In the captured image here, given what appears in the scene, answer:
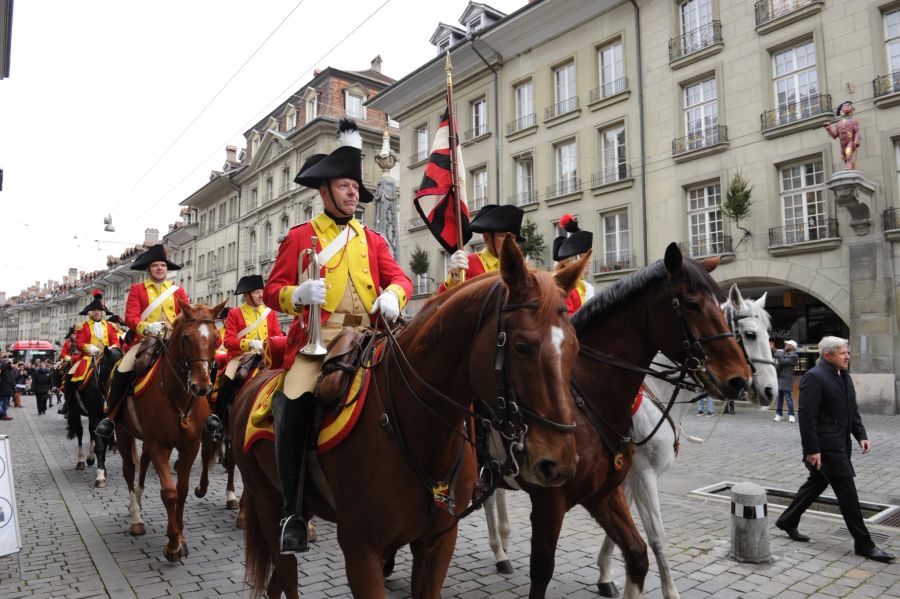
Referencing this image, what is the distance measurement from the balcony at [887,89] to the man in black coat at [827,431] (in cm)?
1439

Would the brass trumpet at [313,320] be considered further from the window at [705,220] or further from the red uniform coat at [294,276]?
the window at [705,220]

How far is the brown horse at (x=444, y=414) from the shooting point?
215 cm

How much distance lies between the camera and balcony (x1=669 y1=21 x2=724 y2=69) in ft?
66.1

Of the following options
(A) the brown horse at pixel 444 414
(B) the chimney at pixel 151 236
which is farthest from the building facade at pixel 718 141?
(B) the chimney at pixel 151 236

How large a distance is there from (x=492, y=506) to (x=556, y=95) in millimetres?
23095

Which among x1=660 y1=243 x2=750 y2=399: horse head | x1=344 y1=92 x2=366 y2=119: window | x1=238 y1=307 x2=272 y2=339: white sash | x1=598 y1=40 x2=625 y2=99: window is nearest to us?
x1=660 y1=243 x2=750 y2=399: horse head

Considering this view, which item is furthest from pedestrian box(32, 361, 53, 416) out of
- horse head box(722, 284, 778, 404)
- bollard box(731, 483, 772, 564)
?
horse head box(722, 284, 778, 404)

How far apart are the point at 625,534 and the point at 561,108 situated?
23.6 metres

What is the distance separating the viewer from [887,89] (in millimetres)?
16578

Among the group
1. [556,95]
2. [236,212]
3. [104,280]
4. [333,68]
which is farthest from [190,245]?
[556,95]

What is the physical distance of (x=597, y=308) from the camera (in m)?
4.34

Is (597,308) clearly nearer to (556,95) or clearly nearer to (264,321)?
(264,321)

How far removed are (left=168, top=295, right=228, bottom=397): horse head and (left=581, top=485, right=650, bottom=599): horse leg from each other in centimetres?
406

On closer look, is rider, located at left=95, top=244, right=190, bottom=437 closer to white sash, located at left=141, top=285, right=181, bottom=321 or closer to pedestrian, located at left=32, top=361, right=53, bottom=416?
white sash, located at left=141, top=285, right=181, bottom=321
